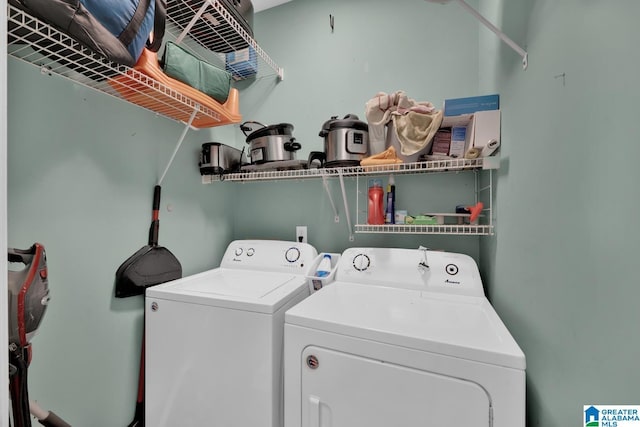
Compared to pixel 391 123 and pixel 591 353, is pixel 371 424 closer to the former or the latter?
pixel 591 353

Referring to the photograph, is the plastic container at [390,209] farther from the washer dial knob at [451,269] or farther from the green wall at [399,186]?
the washer dial knob at [451,269]

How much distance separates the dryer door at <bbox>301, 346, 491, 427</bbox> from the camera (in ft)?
2.65

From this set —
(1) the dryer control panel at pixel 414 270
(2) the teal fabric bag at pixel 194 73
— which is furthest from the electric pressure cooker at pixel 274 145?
(1) the dryer control panel at pixel 414 270

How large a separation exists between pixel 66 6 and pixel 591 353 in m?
Result: 1.61

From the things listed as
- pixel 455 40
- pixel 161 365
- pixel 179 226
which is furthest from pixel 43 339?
pixel 455 40

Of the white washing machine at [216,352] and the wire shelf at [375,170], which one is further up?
the wire shelf at [375,170]

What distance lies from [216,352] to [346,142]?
4.28ft

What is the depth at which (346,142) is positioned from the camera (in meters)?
1.54

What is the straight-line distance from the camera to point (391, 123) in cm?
154

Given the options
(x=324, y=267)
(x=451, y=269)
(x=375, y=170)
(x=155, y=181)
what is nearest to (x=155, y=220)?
(x=155, y=181)

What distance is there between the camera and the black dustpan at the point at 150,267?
4.64 ft

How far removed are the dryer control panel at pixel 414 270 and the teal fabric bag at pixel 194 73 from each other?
4.17 feet

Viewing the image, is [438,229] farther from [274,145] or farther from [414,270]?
[274,145]

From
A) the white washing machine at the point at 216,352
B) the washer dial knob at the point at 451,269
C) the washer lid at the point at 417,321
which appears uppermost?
the washer dial knob at the point at 451,269
